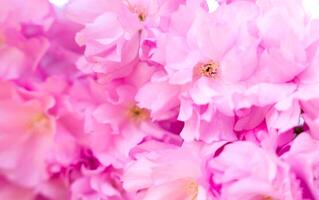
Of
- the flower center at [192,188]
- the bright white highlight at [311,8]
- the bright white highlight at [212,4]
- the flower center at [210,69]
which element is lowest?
the flower center at [192,188]

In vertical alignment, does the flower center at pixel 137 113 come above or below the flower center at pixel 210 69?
below

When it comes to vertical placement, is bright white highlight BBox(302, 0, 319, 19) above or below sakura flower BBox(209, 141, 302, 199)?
above

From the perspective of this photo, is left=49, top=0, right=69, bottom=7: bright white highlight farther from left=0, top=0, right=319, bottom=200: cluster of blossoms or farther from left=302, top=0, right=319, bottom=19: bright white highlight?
left=302, top=0, right=319, bottom=19: bright white highlight

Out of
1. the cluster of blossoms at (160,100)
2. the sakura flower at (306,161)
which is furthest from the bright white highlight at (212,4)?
the sakura flower at (306,161)

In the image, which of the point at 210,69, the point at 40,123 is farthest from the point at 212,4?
the point at 40,123

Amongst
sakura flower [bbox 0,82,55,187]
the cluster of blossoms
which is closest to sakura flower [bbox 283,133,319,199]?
the cluster of blossoms

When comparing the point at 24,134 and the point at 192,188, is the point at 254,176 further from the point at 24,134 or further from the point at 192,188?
the point at 24,134

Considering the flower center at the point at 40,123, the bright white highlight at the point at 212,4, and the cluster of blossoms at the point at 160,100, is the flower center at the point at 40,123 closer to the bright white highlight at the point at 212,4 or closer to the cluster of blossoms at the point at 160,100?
the cluster of blossoms at the point at 160,100
